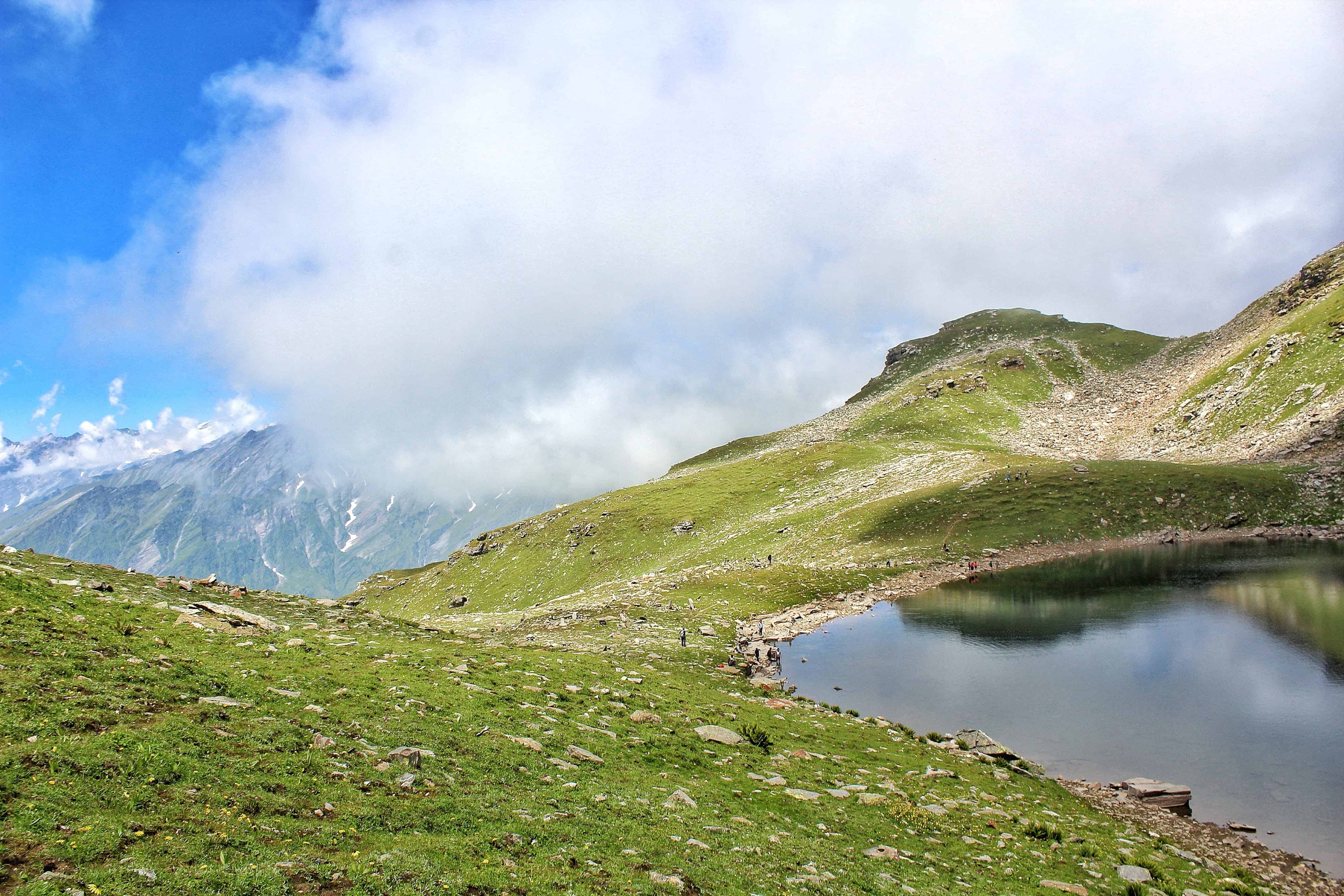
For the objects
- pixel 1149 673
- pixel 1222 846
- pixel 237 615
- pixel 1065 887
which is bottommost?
pixel 1222 846

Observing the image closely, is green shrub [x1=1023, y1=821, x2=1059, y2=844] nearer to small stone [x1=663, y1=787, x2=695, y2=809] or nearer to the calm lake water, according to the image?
the calm lake water

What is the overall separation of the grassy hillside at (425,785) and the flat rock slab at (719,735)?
57cm

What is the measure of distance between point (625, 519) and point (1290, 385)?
409 feet

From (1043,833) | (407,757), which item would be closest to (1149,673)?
(1043,833)

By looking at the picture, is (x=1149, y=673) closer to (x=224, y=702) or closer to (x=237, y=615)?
(x=224, y=702)

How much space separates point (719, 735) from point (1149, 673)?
33.5 m

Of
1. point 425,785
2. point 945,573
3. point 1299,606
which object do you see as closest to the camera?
point 425,785

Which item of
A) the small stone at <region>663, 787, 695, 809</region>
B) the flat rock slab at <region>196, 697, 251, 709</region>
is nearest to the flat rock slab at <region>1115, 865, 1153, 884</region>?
the small stone at <region>663, 787, 695, 809</region>

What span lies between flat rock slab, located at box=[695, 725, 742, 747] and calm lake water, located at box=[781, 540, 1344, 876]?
45.9 feet

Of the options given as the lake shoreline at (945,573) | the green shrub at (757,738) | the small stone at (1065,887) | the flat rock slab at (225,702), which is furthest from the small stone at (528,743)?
the lake shoreline at (945,573)

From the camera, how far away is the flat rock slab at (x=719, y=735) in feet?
86.0

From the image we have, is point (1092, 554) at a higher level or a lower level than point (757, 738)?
higher

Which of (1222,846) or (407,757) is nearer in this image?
(407,757)

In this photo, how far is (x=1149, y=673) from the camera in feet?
136
